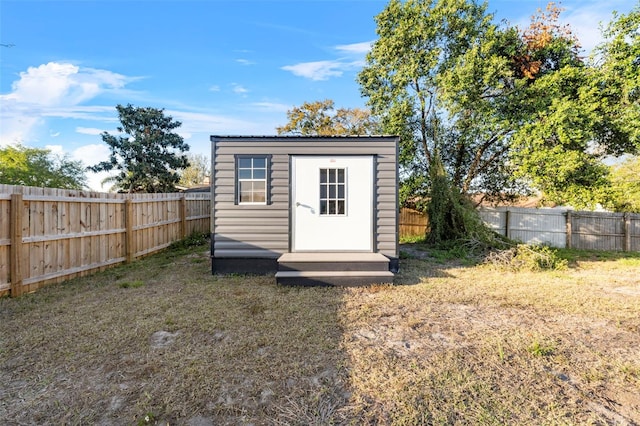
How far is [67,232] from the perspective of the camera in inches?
210

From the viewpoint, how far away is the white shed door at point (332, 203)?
597 centimetres

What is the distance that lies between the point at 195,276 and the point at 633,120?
1106cm

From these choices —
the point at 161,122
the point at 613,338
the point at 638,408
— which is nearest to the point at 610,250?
the point at 613,338

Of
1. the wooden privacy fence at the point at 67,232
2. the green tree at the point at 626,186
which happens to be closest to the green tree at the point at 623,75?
the green tree at the point at 626,186

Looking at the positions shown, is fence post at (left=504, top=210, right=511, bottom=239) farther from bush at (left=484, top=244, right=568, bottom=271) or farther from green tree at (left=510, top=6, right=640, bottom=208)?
bush at (left=484, top=244, right=568, bottom=271)

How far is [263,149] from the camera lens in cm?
600

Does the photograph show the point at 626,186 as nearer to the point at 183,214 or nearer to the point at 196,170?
the point at 183,214

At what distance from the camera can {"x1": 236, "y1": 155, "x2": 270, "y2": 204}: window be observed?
238 inches

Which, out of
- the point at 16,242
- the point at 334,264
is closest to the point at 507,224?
the point at 334,264

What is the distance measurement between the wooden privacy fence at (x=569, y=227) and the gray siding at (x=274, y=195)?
6.33 metres

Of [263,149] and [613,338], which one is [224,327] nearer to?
[263,149]

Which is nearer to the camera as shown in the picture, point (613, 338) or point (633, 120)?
point (613, 338)

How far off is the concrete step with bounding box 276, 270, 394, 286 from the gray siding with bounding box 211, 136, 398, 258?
3.03ft

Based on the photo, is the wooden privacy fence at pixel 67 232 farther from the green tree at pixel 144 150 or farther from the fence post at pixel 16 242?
the green tree at pixel 144 150
